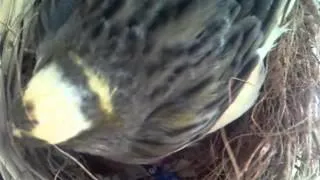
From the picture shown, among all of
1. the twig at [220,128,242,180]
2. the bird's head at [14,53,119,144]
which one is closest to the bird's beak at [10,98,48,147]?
the bird's head at [14,53,119,144]

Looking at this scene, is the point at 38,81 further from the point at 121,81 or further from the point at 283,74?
the point at 283,74

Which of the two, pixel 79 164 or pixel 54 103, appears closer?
pixel 54 103

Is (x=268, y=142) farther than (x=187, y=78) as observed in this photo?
Yes

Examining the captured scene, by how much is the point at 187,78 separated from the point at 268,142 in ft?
0.47

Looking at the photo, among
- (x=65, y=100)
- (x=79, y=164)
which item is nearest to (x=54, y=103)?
(x=65, y=100)

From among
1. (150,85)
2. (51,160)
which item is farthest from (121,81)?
(51,160)

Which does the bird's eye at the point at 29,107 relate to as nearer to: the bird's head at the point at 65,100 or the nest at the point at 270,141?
the bird's head at the point at 65,100

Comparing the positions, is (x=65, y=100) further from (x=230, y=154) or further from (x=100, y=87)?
(x=230, y=154)

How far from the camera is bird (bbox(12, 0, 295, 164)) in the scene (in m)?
0.50

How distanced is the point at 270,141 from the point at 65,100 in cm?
22

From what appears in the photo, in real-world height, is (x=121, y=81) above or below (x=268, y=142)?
above

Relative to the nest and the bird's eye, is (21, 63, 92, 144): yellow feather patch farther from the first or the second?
the nest

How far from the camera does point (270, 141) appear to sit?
0.65 metres

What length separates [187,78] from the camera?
532 millimetres
